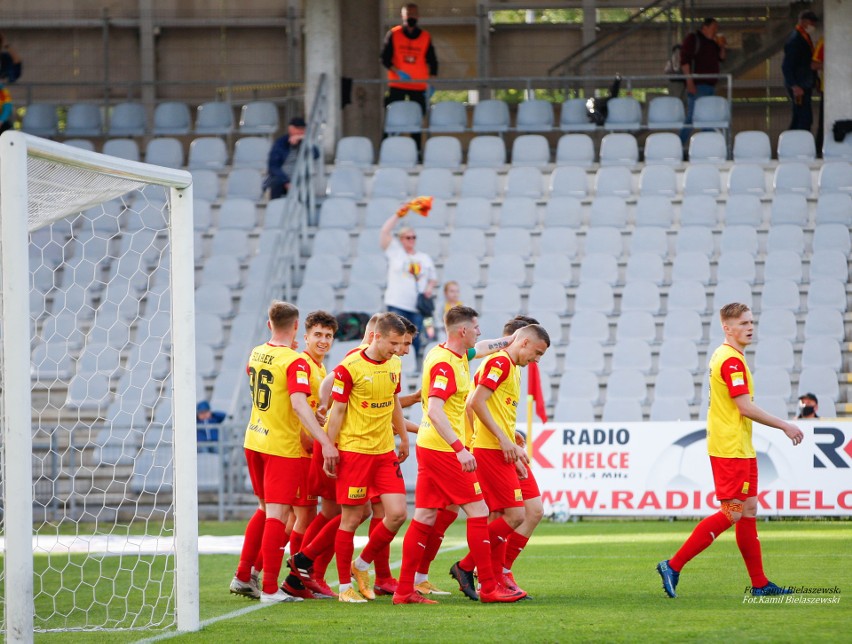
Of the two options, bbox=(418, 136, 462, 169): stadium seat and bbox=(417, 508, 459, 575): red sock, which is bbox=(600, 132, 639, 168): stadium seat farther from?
bbox=(417, 508, 459, 575): red sock

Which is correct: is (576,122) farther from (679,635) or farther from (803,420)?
(679,635)

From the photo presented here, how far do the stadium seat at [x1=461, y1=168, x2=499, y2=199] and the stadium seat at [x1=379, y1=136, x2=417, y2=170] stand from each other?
3.30 ft

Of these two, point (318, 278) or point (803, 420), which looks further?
point (318, 278)

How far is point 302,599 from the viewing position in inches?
333

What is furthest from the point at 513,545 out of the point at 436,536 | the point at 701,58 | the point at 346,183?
the point at 701,58

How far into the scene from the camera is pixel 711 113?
2028 cm

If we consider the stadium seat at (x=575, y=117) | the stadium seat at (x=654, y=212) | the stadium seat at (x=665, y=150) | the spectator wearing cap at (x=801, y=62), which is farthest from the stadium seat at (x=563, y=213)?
the spectator wearing cap at (x=801, y=62)

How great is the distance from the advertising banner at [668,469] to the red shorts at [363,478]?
7.14 meters

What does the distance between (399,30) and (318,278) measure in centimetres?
490

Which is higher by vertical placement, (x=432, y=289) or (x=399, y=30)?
(x=399, y=30)

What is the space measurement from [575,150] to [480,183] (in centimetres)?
177

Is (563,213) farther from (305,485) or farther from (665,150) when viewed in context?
(305,485)

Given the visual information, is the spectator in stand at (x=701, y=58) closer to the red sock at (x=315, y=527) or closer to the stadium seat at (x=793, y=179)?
the stadium seat at (x=793, y=179)

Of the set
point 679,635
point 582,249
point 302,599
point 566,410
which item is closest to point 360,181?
point 582,249
